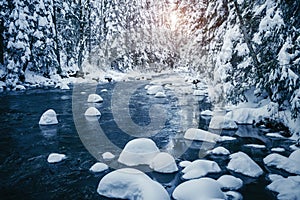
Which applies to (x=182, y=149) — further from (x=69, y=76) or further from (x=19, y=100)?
(x=69, y=76)

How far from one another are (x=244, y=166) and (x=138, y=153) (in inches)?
101

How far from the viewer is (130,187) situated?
5.37 metres

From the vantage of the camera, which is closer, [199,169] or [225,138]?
[199,169]

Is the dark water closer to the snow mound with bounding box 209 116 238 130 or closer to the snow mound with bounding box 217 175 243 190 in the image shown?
the snow mound with bounding box 217 175 243 190

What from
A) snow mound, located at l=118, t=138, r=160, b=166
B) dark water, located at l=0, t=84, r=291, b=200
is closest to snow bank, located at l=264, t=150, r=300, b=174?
dark water, located at l=0, t=84, r=291, b=200

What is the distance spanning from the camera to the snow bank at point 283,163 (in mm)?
6469

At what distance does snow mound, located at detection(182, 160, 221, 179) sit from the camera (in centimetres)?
621

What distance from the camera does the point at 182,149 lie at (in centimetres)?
822

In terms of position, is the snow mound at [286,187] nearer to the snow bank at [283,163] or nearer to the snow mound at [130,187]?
the snow bank at [283,163]

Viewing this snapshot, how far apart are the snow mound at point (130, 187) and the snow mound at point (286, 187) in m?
2.18

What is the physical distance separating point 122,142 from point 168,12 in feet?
192

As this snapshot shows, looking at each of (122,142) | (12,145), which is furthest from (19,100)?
(122,142)

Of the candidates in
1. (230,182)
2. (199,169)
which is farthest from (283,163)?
(199,169)

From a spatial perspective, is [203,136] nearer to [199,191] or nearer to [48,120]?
[199,191]
